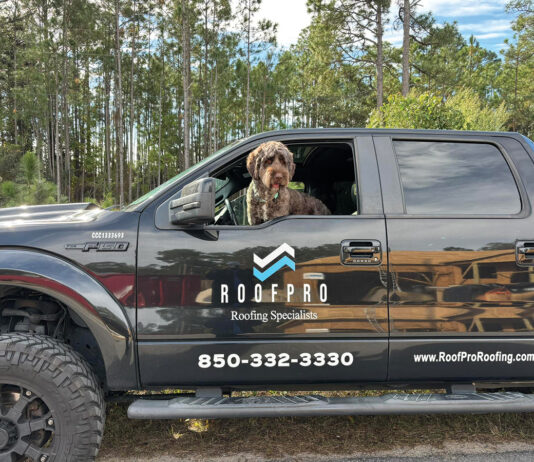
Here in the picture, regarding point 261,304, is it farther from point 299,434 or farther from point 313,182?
point 313,182

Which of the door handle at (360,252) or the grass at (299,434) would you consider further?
the grass at (299,434)

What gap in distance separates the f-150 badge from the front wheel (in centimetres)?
54

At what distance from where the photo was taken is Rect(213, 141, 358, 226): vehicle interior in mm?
3483

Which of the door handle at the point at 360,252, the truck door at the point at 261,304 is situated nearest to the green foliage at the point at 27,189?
the truck door at the point at 261,304

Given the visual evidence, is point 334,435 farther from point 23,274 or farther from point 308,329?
point 23,274

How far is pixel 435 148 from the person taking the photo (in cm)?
286

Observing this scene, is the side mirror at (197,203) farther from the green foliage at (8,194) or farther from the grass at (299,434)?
the green foliage at (8,194)

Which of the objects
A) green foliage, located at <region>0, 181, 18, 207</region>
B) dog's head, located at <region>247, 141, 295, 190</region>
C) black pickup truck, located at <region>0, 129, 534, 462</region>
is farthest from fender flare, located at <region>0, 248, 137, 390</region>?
green foliage, located at <region>0, 181, 18, 207</region>

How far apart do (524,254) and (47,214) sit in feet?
9.66

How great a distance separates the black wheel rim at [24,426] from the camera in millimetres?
2260

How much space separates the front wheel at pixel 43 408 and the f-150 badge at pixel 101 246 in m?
0.54

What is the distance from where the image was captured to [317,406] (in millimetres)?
2438

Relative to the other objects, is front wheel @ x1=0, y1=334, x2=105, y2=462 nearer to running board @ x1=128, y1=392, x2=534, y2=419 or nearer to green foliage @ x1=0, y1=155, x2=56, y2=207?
running board @ x1=128, y1=392, x2=534, y2=419

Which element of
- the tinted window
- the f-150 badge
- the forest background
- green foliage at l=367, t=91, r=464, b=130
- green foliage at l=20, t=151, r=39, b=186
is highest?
the forest background
